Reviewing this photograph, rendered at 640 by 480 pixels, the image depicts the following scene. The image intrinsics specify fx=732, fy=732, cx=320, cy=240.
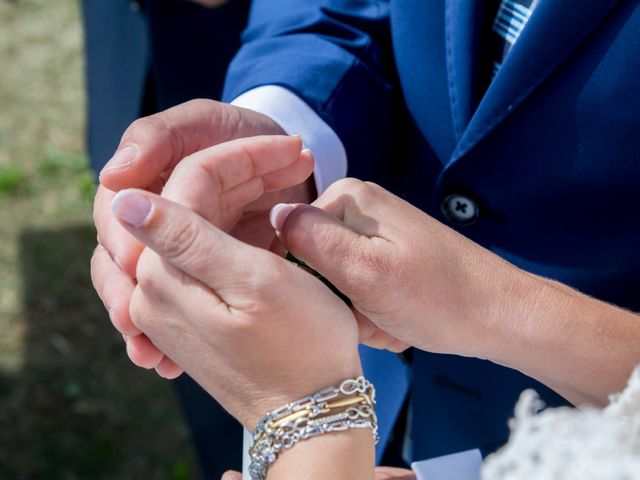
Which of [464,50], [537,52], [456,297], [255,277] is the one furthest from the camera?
[464,50]

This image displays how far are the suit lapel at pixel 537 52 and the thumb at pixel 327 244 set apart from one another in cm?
36

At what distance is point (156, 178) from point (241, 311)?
1.36ft

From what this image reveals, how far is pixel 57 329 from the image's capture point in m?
2.95

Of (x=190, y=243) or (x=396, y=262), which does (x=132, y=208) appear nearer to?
(x=190, y=243)

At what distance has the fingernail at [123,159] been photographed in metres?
1.12

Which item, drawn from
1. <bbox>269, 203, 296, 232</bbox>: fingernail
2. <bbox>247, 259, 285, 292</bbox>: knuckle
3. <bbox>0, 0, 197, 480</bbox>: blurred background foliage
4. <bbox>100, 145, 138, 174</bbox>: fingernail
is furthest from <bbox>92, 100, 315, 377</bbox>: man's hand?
<bbox>0, 0, 197, 480</bbox>: blurred background foliage

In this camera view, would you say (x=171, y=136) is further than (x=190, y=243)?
Yes

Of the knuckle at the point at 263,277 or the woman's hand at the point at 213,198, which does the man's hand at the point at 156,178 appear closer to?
the woman's hand at the point at 213,198

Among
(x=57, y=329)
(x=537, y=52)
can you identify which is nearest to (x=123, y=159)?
(x=537, y=52)

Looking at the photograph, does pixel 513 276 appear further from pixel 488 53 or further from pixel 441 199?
pixel 488 53

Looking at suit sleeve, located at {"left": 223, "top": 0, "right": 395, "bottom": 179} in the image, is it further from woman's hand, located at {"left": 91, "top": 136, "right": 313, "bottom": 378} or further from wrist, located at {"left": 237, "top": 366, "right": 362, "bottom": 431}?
wrist, located at {"left": 237, "top": 366, "right": 362, "bottom": 431}

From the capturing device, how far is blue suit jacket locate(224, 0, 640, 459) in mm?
1110

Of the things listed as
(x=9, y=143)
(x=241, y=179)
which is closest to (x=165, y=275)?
(x=241, y=179)

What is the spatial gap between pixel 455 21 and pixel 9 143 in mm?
2936
